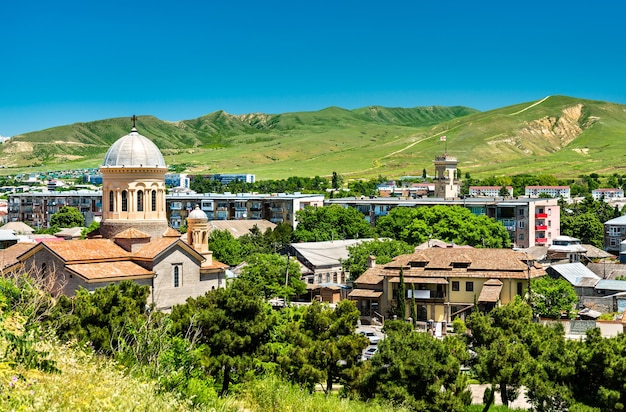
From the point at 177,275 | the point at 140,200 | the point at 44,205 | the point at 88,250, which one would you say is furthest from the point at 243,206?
the point at 88,250

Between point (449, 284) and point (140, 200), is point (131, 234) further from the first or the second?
point (449, 284)

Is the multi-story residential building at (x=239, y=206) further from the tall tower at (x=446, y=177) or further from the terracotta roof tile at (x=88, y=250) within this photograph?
the terracotta roof tile at (x=88, y=250)

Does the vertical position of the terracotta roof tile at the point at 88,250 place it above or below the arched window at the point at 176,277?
above

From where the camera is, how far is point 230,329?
106 feet

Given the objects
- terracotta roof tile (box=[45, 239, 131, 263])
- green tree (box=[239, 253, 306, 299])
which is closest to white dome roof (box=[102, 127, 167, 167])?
terracotta roof tile (box=[45, 239, 131, 263])

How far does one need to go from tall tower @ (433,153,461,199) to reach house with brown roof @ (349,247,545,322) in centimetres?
6224

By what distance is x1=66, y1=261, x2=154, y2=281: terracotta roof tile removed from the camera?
43062mm

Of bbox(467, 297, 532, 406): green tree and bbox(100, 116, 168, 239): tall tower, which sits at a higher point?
bbox(100, 116, 168, 239): tall tower

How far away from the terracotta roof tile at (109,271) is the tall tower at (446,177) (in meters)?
78.1

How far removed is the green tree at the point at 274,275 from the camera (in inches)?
2301

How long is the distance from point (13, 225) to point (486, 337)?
7952 cm

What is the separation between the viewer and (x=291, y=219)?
10312cm

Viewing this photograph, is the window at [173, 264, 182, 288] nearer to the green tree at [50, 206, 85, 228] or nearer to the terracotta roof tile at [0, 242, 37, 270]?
the terracotta roof tile at [0, 242, 37, 270]

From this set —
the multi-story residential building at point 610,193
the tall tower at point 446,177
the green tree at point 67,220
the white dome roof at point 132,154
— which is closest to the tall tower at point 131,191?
the white dome roof at point 132,154
